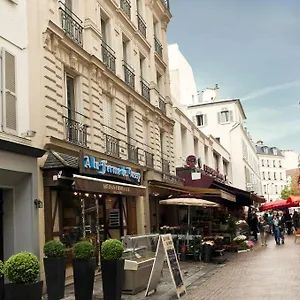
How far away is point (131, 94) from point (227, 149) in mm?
31969

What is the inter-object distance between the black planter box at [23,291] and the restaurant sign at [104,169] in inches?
215

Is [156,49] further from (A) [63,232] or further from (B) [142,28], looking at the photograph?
(A) [63,232]

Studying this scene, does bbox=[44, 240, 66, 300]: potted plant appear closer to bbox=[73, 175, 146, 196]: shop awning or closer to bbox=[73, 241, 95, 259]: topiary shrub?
bbox=[73, 241, 95, 259]: topiary shrub

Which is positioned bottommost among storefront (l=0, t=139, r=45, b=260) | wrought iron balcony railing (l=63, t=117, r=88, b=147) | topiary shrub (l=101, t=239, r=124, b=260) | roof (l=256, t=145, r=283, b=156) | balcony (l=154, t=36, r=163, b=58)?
topiary shrub (l=101, t=239, r=124, b=260)

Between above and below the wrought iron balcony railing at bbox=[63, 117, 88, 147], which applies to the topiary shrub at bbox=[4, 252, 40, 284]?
below

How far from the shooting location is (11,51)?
11031 millimetres

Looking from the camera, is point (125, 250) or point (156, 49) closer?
point (125, 250)

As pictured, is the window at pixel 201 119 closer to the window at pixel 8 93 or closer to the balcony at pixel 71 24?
the balcony at pixel 71 24

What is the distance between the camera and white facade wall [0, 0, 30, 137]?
35.4 feet

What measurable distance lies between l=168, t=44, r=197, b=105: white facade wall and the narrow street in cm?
1695

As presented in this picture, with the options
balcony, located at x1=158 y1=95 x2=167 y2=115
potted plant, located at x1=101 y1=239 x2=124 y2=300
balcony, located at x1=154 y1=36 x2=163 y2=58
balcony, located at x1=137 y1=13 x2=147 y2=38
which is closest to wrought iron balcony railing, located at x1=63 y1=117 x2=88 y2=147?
potted plant, located at x1=101 y1=239 x2=124 y2=300

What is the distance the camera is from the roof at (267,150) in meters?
97.8

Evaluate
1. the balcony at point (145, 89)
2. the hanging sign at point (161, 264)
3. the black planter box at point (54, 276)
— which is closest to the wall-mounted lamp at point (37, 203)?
the black planter box at point (54, 276)

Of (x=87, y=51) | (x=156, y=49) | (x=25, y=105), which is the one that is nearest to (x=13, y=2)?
(x=25, y=105)
